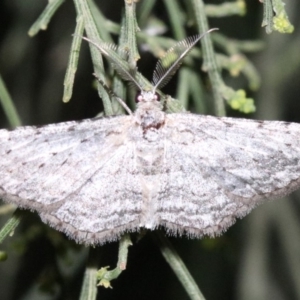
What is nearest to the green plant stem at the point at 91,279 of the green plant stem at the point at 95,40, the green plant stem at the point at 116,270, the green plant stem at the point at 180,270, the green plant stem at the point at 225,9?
the green plant stem at the point at 116,270

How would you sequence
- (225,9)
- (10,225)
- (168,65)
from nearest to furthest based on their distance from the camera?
(10,225)
(168,65)
(225,9)

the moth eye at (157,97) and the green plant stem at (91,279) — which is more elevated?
the moth eye at (157,97)

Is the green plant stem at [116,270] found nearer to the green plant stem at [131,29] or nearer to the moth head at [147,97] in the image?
the moth head at [147,97]

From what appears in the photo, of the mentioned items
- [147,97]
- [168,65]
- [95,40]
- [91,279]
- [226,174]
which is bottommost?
[91,279]

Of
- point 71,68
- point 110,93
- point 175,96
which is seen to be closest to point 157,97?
point 110,93

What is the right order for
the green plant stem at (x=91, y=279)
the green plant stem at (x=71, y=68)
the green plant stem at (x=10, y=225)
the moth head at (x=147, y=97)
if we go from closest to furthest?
the green plant stem at (x=71, y=68) < the green plant stem at (x=10, y=225) < the green plant stem at (x=91, y=279) < the moth head at (x=147, y=97)

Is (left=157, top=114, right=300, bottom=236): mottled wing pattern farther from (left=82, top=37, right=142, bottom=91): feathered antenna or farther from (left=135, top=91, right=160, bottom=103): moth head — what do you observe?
(left=82, top=37, right=142, bottom=91): feathered antenna

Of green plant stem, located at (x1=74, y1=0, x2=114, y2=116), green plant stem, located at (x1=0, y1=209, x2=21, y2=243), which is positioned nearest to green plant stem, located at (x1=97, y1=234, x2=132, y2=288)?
green plant stem, located at (x1=0, y1=209, x2=21, y2=243)

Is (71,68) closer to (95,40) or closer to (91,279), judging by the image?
(95,40)

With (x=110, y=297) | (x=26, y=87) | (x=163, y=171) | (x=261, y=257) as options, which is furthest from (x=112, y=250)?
(x=163, y=171)
